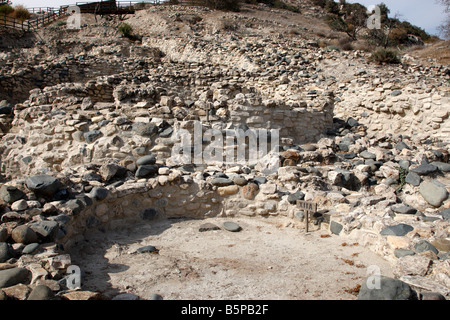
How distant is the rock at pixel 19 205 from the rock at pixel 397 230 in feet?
12.7

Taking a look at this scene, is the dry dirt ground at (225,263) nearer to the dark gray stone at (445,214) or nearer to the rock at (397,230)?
the rock at (397,230)

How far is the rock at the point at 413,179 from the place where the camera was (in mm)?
5156

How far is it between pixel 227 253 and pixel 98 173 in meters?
2.21

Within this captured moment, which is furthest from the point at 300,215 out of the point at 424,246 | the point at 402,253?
the point at 424,246

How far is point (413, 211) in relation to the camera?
415 centimetres

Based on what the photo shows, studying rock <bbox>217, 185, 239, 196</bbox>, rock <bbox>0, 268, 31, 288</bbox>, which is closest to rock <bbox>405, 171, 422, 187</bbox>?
rock <bbox>217, 185, 239, 196</bbox>

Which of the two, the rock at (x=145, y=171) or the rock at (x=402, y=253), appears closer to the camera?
the rock at (x=402, y=253)

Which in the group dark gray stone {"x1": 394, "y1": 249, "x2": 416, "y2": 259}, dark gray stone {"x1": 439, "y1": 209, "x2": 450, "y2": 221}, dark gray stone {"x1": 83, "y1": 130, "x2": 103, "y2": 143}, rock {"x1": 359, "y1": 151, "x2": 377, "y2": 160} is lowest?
dark gray stone {"x1": 394, "y1": 249, "x2": 416, "y2": 259}

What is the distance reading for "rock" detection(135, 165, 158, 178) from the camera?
4738 millimetres

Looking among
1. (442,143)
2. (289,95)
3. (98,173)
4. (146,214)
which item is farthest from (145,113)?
(442,143)

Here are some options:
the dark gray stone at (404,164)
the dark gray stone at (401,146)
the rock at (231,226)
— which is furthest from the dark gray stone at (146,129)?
the dark gray stone at (401,146)

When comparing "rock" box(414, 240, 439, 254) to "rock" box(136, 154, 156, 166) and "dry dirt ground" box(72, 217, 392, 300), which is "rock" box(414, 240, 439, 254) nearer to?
"dry dirt ground" box(72, 217, 392, 300)

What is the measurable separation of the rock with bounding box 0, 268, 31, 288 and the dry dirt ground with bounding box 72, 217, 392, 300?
49cm

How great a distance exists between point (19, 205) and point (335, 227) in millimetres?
3632
